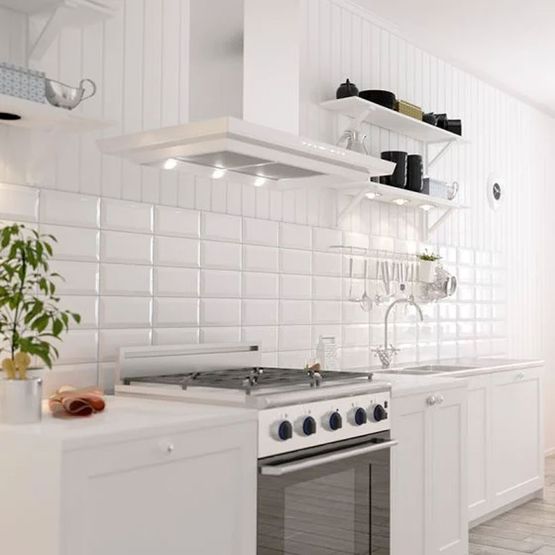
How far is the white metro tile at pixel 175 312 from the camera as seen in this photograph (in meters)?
3.17

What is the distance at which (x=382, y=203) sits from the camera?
4.53 metres

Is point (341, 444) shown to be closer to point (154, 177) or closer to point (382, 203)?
point (154, 177)

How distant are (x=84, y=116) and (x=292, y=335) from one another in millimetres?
1613

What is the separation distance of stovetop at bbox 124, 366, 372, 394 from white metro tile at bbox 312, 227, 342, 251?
0.96 metres

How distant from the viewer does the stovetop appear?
2.62 metres

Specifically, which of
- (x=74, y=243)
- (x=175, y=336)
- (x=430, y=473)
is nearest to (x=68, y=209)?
(x=74, y=243)

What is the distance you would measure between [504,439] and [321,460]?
2.24 metres

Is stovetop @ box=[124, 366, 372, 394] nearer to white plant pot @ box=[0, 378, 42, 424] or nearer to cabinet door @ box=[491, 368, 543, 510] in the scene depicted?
white plant pot @ box=[0, 378, 42, 424]

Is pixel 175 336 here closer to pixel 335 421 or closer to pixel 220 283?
pixel 220 283

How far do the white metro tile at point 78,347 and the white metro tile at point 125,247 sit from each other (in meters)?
0.28

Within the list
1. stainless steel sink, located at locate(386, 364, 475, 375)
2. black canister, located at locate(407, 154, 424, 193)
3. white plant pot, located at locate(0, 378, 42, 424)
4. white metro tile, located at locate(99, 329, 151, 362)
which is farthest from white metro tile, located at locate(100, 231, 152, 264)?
black canister, located at locate(407, 154, 424, 193)

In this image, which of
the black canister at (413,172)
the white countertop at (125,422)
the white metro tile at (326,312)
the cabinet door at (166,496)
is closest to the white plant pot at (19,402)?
A: the white countertop at (125,422)

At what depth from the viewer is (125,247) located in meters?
3.05

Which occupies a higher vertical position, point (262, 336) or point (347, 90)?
point (347, 90)
